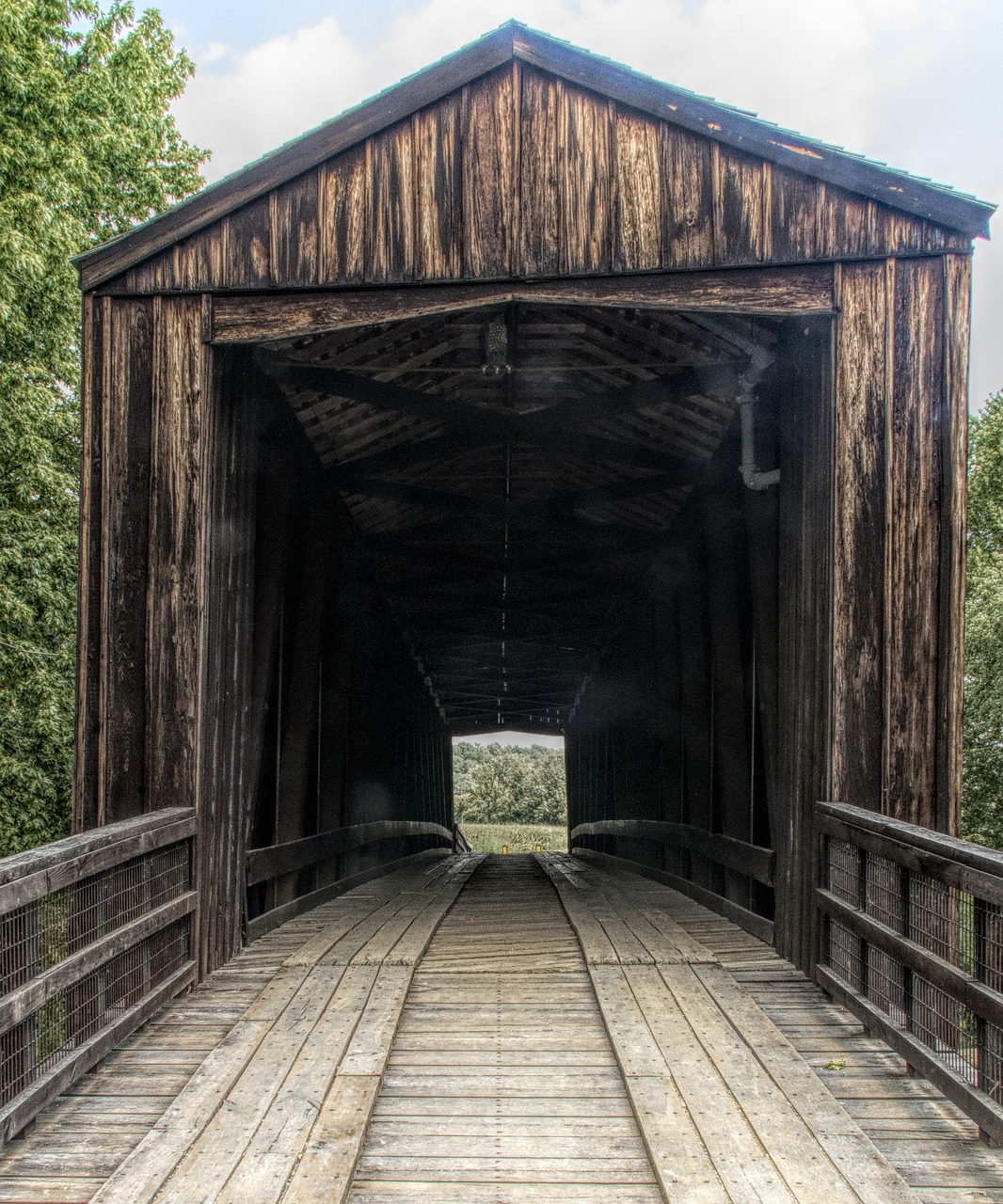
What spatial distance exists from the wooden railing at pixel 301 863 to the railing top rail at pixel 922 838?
299 centimetres

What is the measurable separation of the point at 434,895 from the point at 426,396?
3.41 m

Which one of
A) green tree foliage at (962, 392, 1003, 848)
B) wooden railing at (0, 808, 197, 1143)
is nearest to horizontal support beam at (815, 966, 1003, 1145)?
wooden railing at (0, 808, 197, 1143)

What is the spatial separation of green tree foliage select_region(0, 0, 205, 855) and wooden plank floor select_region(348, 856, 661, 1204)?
295 inches

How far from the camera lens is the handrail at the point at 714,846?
5879mm

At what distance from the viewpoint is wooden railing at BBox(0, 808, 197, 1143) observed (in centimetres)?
310

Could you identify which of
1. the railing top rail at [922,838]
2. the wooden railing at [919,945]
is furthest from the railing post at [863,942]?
the railing top rail at [922,838]

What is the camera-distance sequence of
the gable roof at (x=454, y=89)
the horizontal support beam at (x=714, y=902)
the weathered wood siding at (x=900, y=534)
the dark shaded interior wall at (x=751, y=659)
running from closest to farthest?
the weathered wood siding at (x=900, y=534)
the gable roof at (x=454, y=89)
the dark shaded interior wall at (x=751, y=659)
the horizontal support beam at (x=714, y=902)

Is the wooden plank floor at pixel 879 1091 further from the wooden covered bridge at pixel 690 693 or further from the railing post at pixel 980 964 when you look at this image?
the railing post at pixel 980 964

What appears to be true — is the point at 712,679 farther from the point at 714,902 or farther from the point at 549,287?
the point at 549,287

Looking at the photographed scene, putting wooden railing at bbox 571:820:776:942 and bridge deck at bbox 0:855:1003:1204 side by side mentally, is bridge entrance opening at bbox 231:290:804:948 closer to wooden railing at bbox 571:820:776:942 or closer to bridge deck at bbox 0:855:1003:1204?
wooden railing at bbox 571:820:776:942

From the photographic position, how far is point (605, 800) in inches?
611

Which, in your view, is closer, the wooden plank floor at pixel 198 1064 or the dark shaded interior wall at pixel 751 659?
the wooden plank floor at pixel 198 1064

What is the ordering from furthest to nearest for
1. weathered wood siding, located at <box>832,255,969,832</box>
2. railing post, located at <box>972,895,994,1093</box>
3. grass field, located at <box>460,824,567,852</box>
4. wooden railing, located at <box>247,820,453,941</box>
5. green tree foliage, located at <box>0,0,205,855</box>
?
grass field, located at <box>460,824,567,852</box>, green tree foliage, located at <box>0,0,205,855</box>, wooden railing, located at <box>247,820,453,941</box>, weathered wood siding, located at <box>832,255,969,832</box>, railing post, located at <box>972,895,994,1093</box>

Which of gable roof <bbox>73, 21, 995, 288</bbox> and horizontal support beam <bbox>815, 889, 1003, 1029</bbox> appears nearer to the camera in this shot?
horizontal support beam <bbox>815, 889, 1003, 1029</bbox>
